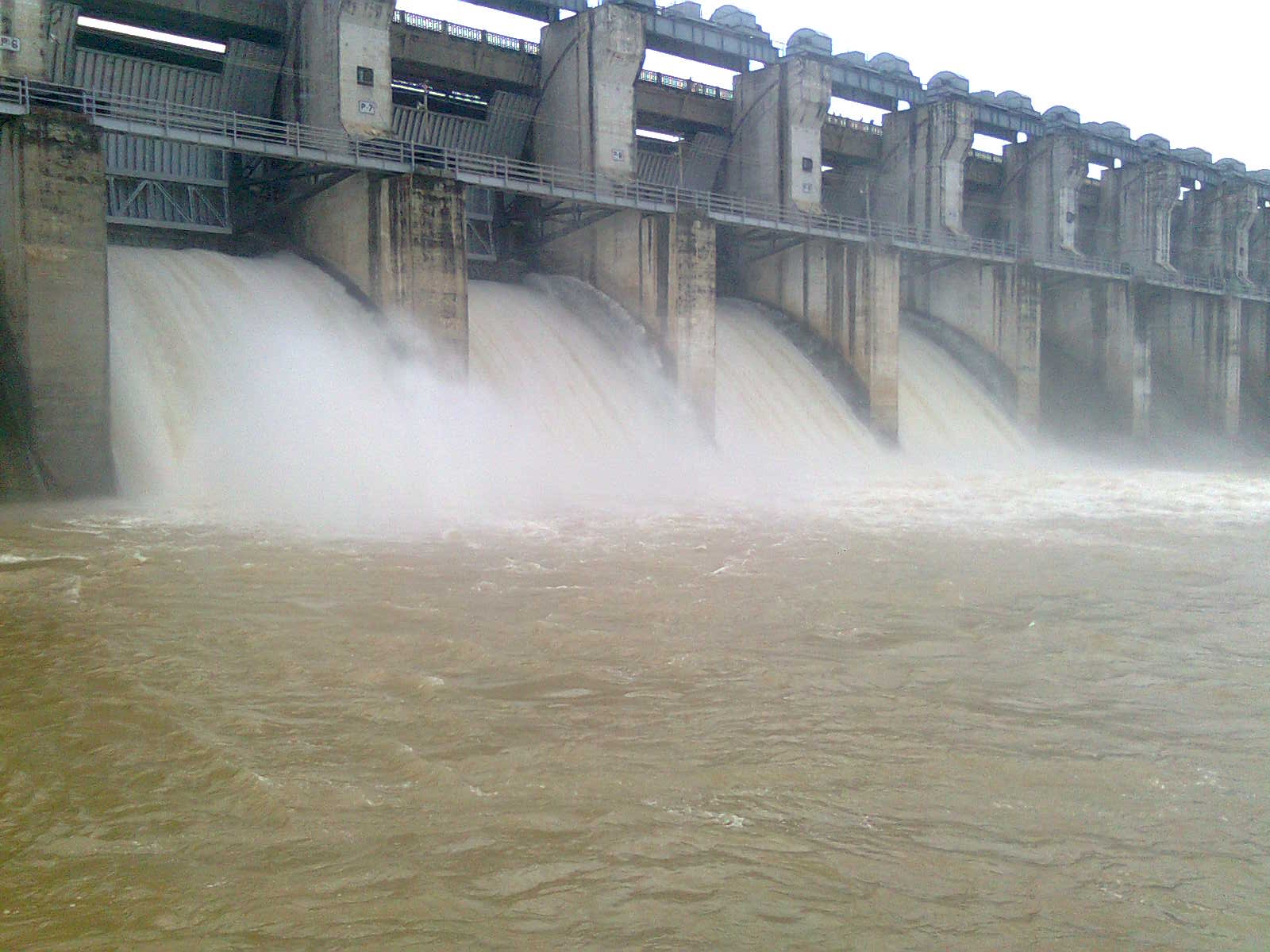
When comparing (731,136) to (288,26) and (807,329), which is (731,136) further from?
(288,26)

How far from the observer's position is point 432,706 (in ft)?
19.1

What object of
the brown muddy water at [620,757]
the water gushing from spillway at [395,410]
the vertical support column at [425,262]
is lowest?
the brown muddy water at [620,757]

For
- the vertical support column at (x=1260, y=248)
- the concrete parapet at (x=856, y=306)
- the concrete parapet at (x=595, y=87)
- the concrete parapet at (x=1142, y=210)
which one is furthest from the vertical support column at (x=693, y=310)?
the vertical support column at (x=1260, y=248)

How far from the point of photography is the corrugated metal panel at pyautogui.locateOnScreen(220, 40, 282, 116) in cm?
1930

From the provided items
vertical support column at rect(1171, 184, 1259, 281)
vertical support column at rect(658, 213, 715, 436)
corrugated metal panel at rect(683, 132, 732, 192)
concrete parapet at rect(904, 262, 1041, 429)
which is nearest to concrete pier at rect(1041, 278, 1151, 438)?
concrete parapet at rect(904, 262, 1041, 429)

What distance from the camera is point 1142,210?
1404 inches

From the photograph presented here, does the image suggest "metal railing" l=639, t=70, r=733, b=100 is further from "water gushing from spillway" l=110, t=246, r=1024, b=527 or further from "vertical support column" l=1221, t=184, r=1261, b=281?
"vertical support column" l=1221, t=184, r=1261, b=281

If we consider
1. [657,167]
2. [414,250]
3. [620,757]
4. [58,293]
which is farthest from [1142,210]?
[620,757]

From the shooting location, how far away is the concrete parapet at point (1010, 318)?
95.8 feet

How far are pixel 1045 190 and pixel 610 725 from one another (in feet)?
104

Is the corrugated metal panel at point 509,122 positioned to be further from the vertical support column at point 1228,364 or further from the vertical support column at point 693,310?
the vertical support column at point 1228,364

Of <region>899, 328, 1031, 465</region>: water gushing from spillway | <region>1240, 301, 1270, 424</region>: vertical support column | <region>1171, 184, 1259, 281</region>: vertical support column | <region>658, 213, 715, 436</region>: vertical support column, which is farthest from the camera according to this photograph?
<region>1171, 184, 1259, 281</region>: vertical support column

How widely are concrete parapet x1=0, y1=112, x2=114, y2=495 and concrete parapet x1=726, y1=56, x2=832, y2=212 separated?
54.0 ft

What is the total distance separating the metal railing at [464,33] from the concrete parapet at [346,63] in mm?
2338
